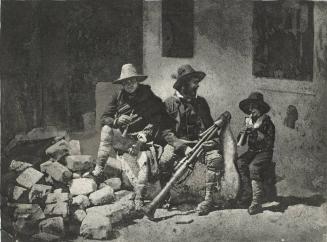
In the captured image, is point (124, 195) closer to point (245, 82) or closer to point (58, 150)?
point (58, 150)

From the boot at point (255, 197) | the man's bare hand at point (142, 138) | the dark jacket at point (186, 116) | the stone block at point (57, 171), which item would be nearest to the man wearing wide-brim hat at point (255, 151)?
the boot at point (255, 197)

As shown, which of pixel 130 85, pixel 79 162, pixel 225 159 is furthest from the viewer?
pixel 225 159

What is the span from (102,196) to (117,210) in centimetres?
21

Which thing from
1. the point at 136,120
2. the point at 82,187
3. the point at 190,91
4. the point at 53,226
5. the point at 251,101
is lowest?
the point at 53,226

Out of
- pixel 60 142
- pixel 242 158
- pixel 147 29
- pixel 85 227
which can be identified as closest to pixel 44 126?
pixel 60 142

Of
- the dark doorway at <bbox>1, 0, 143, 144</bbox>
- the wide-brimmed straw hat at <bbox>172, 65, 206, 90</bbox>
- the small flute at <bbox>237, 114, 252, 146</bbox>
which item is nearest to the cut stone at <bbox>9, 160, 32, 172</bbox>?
the dark doorway at <bbox>1, 0, 143, 144</bbox>

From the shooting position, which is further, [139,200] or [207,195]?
[207,195]

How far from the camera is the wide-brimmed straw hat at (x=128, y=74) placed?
5660 millimetres

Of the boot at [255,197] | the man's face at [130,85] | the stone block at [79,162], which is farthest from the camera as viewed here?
the boot at [255,197]

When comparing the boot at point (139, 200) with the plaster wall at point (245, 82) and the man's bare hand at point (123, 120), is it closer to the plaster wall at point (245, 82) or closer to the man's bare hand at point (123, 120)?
the man's bare hand at point (123, 120)

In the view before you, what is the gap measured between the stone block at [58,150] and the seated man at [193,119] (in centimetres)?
111

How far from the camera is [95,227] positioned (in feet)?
18.1

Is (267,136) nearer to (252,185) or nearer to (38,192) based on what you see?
(252,185)

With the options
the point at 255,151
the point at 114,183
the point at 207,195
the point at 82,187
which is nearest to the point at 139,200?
the point at 114,183
